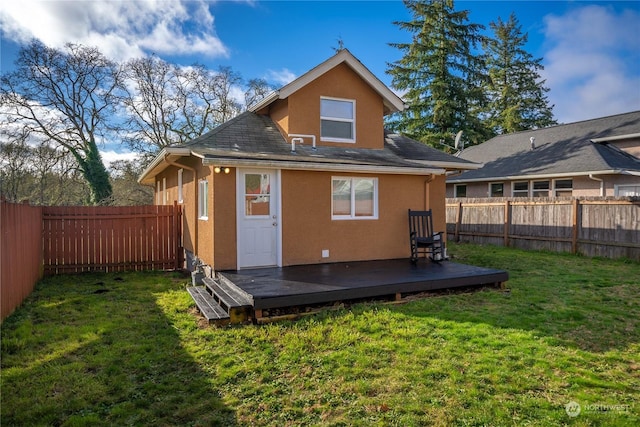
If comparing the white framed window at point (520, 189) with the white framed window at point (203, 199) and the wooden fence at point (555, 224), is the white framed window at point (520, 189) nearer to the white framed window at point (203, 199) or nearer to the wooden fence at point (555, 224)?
the wooden fence at point (555, 224)

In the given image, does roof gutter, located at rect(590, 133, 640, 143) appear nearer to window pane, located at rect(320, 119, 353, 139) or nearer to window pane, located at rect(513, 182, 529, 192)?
window pane, located at rect(513, 182, 529, 192)

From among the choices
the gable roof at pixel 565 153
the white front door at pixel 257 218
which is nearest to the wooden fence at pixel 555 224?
the gable roof at pixel 565 153

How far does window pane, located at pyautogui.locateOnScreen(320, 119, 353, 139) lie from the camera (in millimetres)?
9539

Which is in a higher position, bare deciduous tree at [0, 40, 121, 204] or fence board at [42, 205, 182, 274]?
bare deciduous tree at [0, 40, 121, 204]

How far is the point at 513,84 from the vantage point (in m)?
32.6

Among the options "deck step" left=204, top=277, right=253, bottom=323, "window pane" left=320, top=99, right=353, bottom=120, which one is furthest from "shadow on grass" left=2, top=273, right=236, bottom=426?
"window pane" left=320, top=99, right=353, bottom=120

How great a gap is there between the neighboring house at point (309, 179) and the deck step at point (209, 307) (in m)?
0.72

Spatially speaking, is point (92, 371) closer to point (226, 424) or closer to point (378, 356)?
point (226, 424)

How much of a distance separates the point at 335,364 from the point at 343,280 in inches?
104

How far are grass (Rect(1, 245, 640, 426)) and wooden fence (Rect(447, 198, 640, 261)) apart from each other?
4916 millimetres

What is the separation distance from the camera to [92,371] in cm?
384

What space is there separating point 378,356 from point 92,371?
307 cm

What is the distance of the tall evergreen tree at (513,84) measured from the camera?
3127 cm

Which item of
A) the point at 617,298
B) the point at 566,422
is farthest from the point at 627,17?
the point at 566,422
